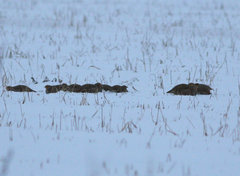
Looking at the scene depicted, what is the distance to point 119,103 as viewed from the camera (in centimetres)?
439

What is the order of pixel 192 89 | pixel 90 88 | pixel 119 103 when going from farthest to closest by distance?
pixel 90 88 < pixel 192 89 < pixel 119 103

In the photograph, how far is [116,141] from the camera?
2.93 m

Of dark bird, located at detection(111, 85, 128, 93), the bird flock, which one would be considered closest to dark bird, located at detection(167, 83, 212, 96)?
the bird flock

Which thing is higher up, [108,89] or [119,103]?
[108,89]

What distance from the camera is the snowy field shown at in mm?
2553

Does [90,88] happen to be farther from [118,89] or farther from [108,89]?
[118,89]

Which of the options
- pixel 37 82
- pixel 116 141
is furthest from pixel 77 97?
pixel 116 141

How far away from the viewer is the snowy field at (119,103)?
101 inches

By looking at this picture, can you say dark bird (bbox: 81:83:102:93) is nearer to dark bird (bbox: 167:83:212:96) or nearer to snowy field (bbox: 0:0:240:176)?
snowy field (bbox: 0:0:240:176)

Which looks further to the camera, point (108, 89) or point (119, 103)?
point (108, 89)

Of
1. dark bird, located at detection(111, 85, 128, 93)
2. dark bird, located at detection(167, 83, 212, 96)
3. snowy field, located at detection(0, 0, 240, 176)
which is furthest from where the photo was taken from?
dark bird, located at detection(111, 85, 128, 93)

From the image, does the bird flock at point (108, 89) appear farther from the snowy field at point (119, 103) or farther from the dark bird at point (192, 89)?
the snowy field at point (119, 103)

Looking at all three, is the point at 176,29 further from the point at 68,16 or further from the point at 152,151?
the point at 152,151

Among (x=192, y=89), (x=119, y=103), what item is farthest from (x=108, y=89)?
(x=192, y=89)
